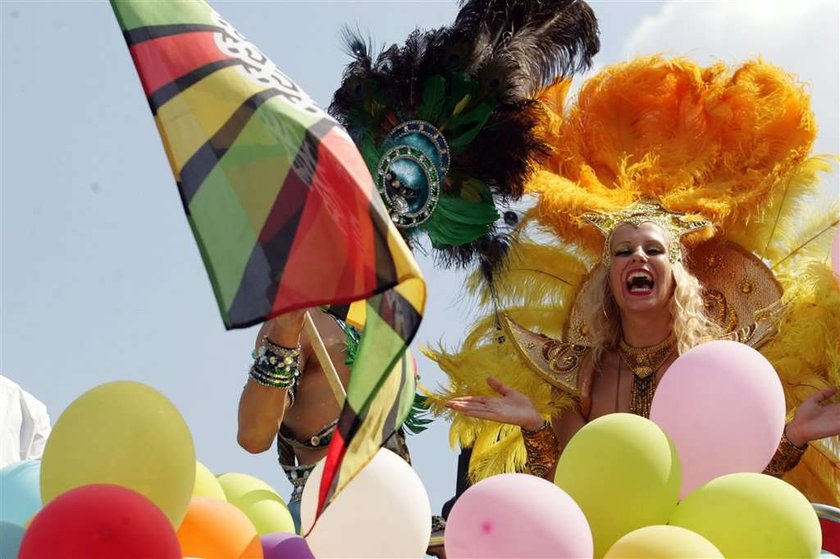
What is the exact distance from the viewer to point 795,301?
4555 millimetres

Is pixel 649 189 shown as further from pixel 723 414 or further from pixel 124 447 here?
pixel 124 447

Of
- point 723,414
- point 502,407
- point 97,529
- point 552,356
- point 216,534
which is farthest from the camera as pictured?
point 552,356

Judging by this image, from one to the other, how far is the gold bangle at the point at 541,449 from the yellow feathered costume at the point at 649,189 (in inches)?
9.1

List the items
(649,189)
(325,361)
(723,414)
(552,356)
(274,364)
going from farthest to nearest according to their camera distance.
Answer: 1. (649,189)
2. (552,356)
3. (274,364)
4. (723,414)
5. (325,361)

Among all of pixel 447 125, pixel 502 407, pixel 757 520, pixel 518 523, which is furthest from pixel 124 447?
pixel 447 125

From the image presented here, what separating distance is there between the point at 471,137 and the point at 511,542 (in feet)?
7.17

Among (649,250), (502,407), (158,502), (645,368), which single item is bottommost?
(502,407)

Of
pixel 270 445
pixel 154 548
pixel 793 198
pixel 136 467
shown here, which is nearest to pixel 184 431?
pixel 136 467

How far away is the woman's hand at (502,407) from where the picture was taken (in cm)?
433

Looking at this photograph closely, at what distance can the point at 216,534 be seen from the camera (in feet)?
8.95

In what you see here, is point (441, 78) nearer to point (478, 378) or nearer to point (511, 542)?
point (478, 378)

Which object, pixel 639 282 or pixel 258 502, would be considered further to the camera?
pixel 639 282

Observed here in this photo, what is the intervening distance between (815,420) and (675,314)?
68 centimetres

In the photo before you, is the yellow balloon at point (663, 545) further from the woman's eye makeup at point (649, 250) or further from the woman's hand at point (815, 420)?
the woman's eye makeup at point (649, 250)
